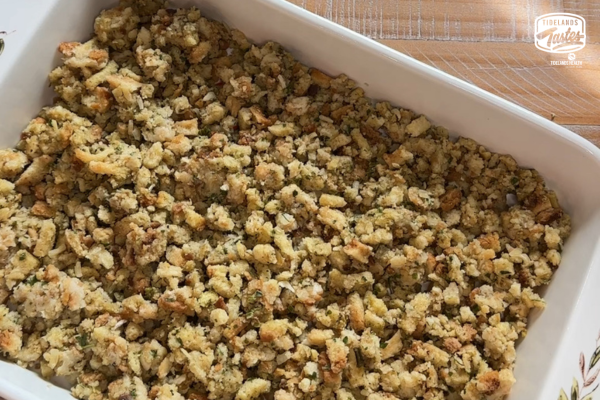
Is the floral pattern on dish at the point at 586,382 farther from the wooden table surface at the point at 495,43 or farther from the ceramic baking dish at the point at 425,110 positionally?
the wooden table surface at the point at 495,43

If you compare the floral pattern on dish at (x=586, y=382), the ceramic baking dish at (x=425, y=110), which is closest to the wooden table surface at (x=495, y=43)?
the ceramic baking dish at (x=425, y=110)

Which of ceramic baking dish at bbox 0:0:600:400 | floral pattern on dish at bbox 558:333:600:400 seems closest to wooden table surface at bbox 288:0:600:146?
ceramic baking dish at bbox 0:0:600:400

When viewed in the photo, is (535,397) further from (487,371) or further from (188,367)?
(188,367)

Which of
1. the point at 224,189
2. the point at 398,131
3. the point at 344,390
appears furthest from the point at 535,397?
the point at 224,189

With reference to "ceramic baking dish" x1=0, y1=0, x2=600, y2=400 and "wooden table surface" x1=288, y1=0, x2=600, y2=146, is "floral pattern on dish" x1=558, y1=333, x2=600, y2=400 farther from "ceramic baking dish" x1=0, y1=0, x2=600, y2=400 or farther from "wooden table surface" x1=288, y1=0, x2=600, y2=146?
"wooden table surface" x1=288, y1=0, x2=600, y2=146

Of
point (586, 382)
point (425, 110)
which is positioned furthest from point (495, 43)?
point (586, 382)
